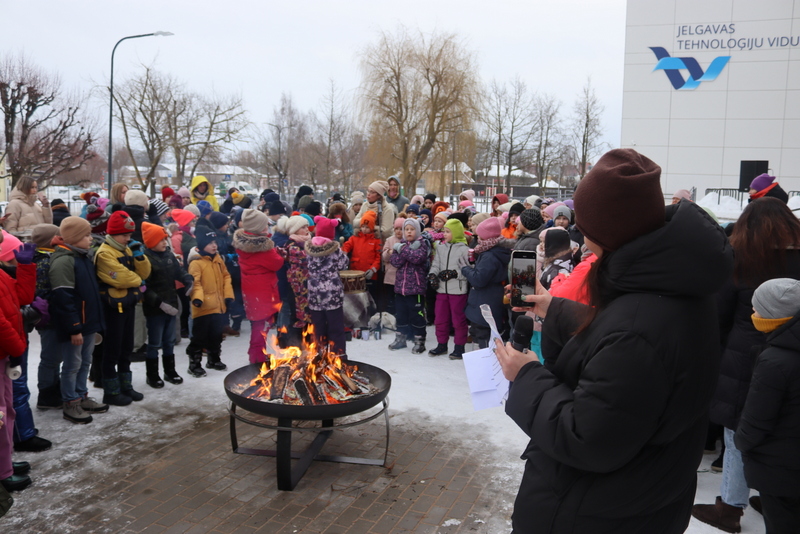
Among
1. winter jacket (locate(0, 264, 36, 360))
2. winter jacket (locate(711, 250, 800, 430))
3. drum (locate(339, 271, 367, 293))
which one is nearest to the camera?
winter jacket (locate(711, 250, 800, 430))

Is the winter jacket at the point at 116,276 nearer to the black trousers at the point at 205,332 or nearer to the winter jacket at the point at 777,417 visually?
the black trousers at the point at 205,332

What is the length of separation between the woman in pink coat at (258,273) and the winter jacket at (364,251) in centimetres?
197

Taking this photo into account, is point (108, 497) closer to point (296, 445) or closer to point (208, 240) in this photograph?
point (296, 445)

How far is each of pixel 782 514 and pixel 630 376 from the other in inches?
94.4

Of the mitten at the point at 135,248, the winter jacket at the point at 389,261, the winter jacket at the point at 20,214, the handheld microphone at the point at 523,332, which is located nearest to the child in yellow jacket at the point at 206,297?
the mitten at the point at 135,248

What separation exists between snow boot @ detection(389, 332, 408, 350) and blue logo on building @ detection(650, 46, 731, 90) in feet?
62.8

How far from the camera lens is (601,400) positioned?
5.94ft

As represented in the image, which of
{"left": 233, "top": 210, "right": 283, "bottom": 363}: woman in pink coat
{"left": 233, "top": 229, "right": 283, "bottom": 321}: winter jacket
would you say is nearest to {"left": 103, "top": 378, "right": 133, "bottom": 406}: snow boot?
{"left": 233, "top": 210, "right": 283, "bottom": 363}: woman in pink coat

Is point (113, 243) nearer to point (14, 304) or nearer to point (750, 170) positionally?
point (14, 304)

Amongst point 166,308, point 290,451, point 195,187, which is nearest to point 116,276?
point 166,308

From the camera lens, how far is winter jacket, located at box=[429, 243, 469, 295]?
27.0 ft

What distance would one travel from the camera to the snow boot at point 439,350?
8.45 meters

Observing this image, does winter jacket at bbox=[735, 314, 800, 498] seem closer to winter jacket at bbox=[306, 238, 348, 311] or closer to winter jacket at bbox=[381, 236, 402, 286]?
winter jacket at bbox=[306, 238, 348, 311]

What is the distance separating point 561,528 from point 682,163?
24.0m
